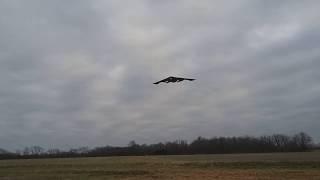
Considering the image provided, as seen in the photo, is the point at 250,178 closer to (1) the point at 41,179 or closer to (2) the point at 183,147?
(1) the point at 41,179

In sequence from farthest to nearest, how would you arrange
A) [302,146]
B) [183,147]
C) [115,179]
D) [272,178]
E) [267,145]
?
[183,147] → [267,145] → [302,146] → [115,179] → [272,178]

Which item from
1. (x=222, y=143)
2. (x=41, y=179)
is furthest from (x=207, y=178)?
(x=222, y=143)

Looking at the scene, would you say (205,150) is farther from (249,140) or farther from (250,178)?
(250,178)

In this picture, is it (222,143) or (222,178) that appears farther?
(222,143)

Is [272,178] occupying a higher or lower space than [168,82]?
lower

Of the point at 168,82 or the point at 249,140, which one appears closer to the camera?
the point at 168,82

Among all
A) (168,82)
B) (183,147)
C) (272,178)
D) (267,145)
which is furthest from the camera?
(183,147)

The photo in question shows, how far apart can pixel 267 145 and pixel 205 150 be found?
76.1ft

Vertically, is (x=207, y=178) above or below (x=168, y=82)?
below

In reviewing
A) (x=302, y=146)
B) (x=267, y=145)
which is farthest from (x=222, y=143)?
(x=302, y=146)

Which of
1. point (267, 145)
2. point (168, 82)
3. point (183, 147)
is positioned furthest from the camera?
point (183, 147)

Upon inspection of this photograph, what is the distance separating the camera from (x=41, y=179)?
1640 inches

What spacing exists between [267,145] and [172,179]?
465ft

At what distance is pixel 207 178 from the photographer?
39.8 m
